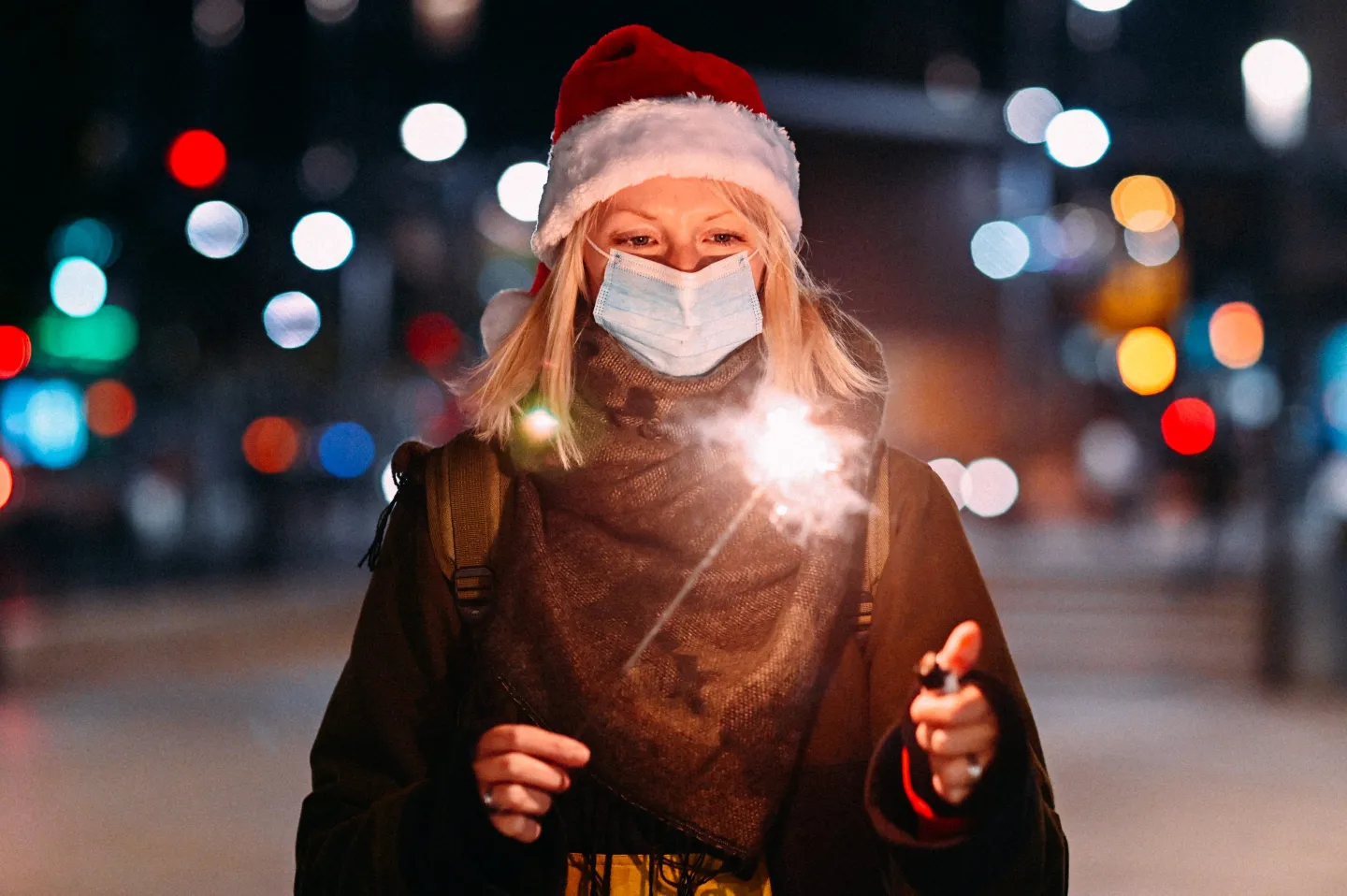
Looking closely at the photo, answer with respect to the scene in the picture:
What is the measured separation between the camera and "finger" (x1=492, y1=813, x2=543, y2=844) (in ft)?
6.29

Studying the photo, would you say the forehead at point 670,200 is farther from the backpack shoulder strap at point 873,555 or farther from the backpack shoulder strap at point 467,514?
the backpack shoulder strap at point 873,555

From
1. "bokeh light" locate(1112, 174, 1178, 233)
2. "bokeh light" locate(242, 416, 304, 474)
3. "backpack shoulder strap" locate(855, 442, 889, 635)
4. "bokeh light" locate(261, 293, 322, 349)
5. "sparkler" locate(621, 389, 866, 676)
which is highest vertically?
"bokeh light" locate(1112, 174, 1178, 233)

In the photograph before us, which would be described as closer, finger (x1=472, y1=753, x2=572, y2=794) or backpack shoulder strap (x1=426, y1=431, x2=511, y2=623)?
finger (x1=472, y1=753, x2=572, y2=794)

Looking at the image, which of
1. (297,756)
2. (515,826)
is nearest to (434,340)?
(297,756)

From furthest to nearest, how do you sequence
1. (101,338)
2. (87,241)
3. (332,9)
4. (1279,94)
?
1. (101,338)
2. (332,9)
3. (87,241)
4. (1279,94)

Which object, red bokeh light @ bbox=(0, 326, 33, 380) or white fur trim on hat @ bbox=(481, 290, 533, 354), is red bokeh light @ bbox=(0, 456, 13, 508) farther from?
white fur trim on hat @ bbox=(481, 290, 533, 354)

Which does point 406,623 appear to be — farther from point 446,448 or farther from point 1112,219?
point 1112,219

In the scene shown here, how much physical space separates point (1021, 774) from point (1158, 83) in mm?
19194

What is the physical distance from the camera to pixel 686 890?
2.14 meters

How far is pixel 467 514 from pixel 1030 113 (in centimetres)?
1967

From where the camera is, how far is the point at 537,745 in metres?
1.88

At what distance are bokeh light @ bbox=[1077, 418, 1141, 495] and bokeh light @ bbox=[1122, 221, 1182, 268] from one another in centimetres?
372

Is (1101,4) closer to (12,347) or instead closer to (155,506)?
(12,347)

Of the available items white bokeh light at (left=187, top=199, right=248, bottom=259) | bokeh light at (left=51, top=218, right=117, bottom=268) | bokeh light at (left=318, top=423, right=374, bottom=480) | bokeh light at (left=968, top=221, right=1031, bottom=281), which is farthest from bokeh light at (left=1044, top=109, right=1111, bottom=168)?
bokeh light at (left=318, top=423, right=374, bottom=480)
